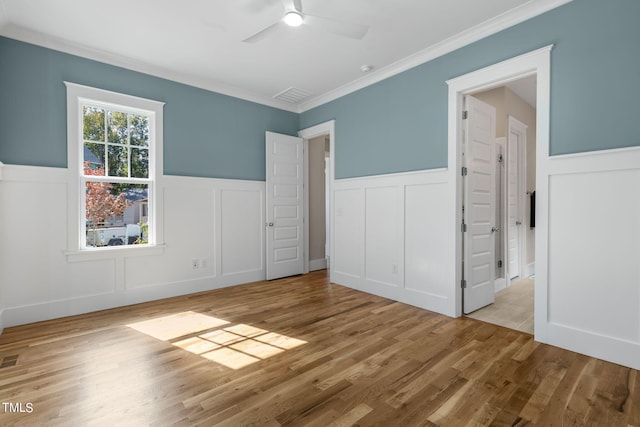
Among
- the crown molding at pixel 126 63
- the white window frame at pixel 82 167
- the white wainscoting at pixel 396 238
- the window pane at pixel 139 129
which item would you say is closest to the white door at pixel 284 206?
the crown molding at pixel 126 63

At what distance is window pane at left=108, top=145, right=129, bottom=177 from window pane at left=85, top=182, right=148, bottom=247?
0.49 feet

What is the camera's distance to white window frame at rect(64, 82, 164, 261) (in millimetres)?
3424

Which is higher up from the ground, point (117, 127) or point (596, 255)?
point (117, 127)

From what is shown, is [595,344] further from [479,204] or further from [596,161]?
[479,204]

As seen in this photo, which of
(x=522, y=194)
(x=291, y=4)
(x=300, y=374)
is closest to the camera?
(x=300, y=374)

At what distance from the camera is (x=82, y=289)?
138 inches

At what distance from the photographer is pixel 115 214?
3787 mm

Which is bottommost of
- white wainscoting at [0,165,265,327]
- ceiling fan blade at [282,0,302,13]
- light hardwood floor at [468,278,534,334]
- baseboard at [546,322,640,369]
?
light hardwood floor at [468,278,534,334]

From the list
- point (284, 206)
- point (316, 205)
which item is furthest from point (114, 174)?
point (316, 205)

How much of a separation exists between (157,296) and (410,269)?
3.24m

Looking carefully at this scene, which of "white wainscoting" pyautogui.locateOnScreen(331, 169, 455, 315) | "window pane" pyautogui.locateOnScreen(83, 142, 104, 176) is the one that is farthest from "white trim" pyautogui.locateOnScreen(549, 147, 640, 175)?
"window pane" pyautogui.locateOnScreen(83, 142, 104, 176)

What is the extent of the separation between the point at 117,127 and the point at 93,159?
0.49 metres

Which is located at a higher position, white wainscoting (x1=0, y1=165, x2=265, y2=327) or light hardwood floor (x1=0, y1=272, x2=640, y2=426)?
white wainscoting (x1=0, y1=165, x2=265, y2=327)

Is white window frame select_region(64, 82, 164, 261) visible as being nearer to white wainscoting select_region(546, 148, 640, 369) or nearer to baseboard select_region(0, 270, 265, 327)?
baseboard select_region(0, 270, 265, 327)
